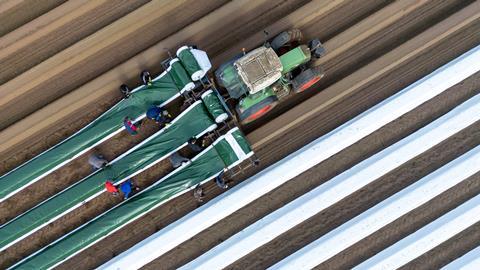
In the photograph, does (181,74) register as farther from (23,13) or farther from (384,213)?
(384,213)

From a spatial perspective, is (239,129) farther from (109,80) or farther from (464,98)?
(464,98)

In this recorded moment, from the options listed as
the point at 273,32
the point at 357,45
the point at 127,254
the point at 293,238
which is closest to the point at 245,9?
the point at 273,32

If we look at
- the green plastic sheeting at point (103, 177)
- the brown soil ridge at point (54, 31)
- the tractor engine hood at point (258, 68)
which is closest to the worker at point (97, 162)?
the green plastic sheeting at point (103, 177)

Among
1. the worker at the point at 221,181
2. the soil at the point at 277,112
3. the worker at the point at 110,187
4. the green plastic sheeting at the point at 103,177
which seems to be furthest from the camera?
the soil at the point at 277,112

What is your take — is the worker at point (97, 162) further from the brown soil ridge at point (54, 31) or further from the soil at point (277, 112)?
the brown soil ridge at point (54, 31)

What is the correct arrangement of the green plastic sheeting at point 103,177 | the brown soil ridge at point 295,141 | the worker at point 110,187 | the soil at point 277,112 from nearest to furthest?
the worker at point 110,187 → the green plastic sheeting at point 103,177 → the soil at point 277,112 → the brown soil ridge at point 295,141

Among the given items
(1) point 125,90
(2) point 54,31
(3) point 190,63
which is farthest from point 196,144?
(2) point 54,31

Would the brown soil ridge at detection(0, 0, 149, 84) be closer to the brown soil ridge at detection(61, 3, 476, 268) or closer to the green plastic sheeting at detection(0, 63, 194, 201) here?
the green plastic sheeting at detection(0, 63, 194, 201)
